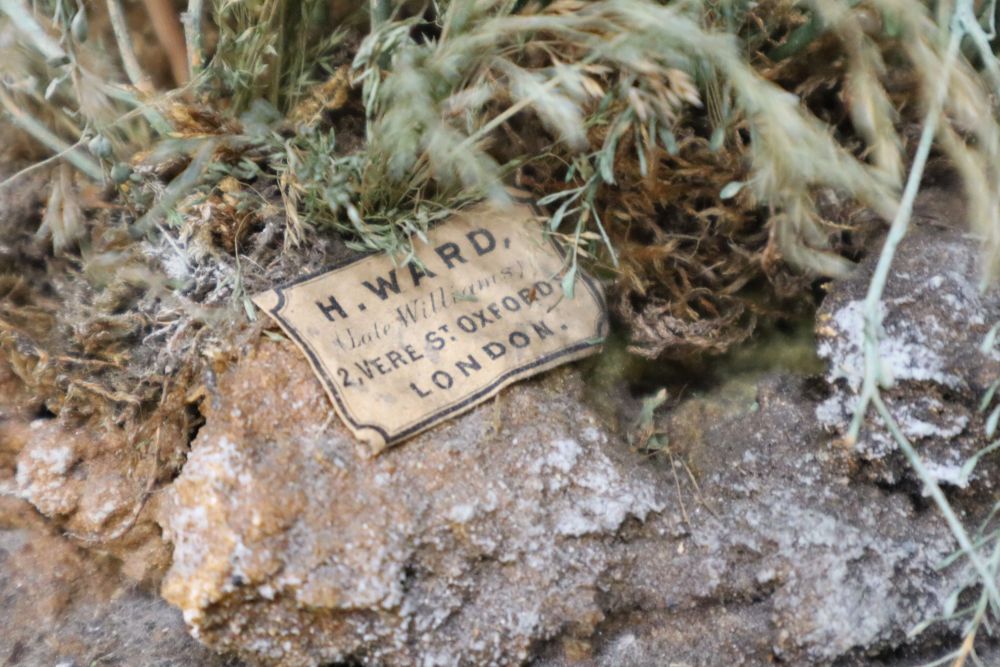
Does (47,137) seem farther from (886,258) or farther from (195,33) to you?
(886,258)

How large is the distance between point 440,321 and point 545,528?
0.30 m

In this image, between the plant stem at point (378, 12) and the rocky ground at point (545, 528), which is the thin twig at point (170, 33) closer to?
the plant stem at point (378, 12)

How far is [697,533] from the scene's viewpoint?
3.46 feet

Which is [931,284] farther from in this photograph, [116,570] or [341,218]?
[116,570]

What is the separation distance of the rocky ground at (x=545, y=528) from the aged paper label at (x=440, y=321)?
3 centimetres

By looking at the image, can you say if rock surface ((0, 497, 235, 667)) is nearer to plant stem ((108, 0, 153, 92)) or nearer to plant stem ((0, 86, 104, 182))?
plant stem ((0, 86, 104, 182))

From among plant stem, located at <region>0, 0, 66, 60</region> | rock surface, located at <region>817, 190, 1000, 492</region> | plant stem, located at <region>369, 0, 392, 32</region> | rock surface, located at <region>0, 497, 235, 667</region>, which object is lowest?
rock surface, located at <region>0, 497, 235, 667</region>

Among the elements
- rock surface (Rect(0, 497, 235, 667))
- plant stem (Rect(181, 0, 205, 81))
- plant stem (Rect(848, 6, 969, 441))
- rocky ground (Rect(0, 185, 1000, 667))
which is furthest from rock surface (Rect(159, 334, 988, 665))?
plant stem (Rect(181, 0, 205, 81))

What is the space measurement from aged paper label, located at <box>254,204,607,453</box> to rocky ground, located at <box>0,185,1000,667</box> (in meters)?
0.03

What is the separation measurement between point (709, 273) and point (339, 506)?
1.85 feet

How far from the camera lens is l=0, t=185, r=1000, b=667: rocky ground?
972 millimetres

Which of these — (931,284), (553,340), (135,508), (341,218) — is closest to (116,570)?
(135,508)

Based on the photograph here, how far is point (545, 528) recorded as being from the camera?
1013 mm

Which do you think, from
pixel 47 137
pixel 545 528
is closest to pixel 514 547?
pixel 545 528
